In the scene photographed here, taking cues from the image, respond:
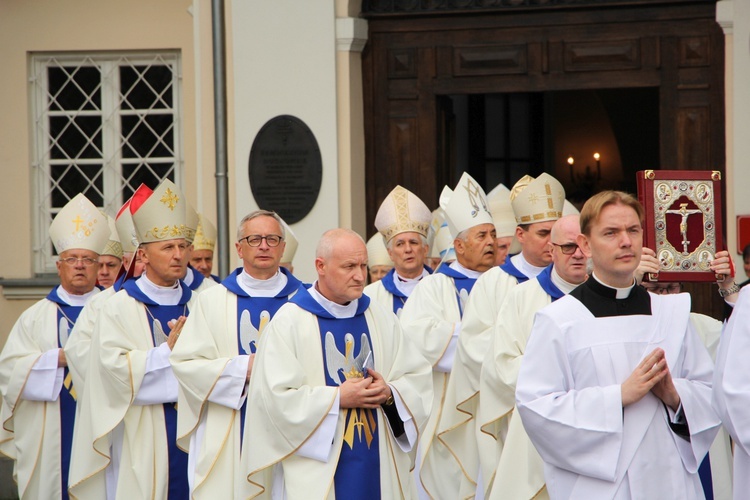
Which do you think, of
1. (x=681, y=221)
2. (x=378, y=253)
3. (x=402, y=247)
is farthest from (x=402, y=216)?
(x=681, y=221)

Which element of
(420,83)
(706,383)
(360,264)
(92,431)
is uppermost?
(420,83)

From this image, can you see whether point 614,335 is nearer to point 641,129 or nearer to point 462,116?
point 462,116

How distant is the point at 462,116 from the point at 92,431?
932cm

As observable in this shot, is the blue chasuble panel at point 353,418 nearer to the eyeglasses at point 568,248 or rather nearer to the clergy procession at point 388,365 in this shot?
the clergy procession at point 388,365

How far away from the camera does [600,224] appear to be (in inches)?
181

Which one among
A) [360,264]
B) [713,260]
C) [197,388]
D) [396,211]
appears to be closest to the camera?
[713,260]

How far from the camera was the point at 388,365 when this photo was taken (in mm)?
6004

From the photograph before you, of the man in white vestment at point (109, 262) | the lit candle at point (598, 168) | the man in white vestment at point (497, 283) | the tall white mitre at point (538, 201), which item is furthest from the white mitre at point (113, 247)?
the lit candle at point (598, 168)

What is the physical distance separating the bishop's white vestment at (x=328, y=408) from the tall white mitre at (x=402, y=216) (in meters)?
2.67

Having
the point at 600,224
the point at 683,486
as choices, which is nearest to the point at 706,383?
the point at 683,486

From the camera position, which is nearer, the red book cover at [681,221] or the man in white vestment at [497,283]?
the red book cover at [681,221]

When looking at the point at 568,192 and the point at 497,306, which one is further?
the point at 568,192

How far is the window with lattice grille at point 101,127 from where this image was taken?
1150cm

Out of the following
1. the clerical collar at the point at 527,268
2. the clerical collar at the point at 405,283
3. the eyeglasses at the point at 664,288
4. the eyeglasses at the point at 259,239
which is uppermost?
the eyeglasses at the point at 259,239
